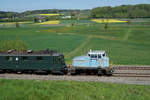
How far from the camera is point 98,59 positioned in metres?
21.9

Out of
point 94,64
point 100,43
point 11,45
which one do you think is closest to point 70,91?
point 94,64

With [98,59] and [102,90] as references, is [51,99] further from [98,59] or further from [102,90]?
[98,59]

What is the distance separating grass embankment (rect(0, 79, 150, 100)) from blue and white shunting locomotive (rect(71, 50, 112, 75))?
4.05 metres

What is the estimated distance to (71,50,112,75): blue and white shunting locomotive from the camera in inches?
861

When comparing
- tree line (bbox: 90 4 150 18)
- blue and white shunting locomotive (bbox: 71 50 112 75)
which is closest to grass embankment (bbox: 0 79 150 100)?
blue and white shunting locomotive (bbox: 71 50 112 75)

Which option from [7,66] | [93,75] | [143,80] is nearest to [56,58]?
[93,75]

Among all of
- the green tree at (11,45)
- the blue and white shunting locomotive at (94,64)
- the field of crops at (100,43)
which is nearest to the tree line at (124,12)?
the field of crops at (100,43)

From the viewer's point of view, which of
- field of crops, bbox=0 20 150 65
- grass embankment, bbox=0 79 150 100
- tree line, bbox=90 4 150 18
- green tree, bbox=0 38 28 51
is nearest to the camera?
grass embankment, bbox=0 79 150 100

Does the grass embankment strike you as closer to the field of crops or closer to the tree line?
the field of crops

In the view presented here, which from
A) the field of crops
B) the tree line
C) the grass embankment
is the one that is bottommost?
the field of crops

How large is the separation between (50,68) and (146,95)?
36.8ft

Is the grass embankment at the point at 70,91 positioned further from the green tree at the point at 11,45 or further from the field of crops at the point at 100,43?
the green tree at the point at 11,45

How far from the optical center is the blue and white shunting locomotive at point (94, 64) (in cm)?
2186

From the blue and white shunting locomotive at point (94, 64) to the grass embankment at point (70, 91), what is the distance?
405cm
